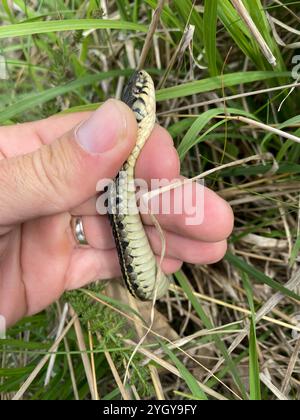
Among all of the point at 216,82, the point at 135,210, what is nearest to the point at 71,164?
the point at 135,210

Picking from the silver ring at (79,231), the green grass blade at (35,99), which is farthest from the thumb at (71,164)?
the silver ring at (79,231)

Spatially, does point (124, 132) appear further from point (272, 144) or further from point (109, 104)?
point (272, 144)

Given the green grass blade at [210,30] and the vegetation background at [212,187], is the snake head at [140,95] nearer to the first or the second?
the vegetation background at [212,187]

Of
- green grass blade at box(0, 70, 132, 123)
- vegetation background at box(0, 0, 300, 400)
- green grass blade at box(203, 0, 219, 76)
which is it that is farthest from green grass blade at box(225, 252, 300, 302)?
green grass blade at box(0, 70, 132, 123)

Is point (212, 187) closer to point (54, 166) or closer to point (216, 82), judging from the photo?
point (216, 82)

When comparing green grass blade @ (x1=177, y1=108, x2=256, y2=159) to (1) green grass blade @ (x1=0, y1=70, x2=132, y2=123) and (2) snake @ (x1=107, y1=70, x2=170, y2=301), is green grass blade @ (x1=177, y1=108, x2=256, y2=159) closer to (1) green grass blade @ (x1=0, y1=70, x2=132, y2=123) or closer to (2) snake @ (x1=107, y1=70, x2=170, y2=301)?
(2) snake @ (x1=107, y1=70, x2=170, y2=301)

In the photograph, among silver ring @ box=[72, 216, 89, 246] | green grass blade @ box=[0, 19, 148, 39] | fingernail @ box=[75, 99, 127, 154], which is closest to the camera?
fingernail @ box=[75, 99, 127, 154]
